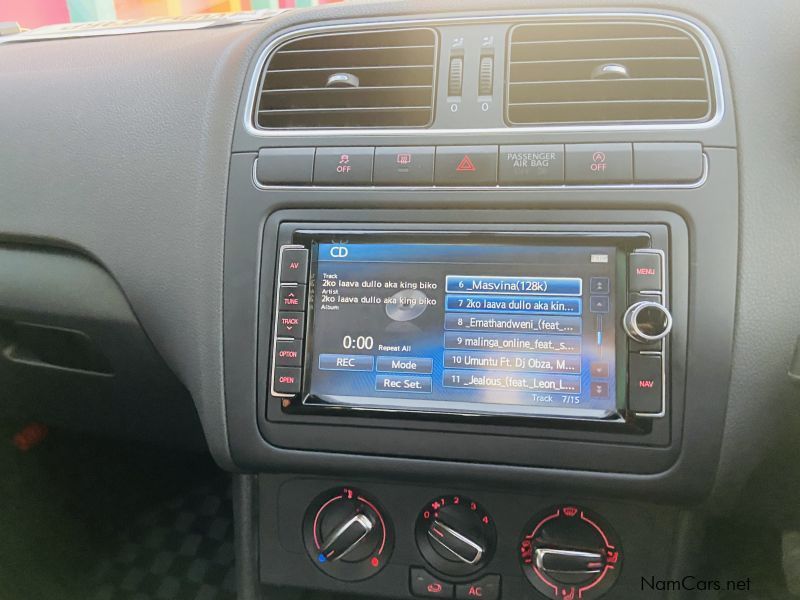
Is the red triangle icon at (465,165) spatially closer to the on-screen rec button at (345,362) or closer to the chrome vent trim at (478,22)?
the chrome vent trim at (478,22)

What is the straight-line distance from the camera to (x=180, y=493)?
148 cm

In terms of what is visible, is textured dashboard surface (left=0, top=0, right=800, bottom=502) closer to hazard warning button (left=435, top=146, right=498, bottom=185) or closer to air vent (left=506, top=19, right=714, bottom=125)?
air vent (left=506, top=19, right=714, bottom=125)

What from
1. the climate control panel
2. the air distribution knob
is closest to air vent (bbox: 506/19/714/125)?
the air distribution knob

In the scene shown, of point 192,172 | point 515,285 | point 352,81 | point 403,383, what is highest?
point 352,81

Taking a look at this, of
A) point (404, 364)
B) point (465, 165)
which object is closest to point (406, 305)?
point (404, 364)

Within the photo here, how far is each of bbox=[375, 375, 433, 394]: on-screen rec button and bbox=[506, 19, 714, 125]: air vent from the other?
32 centimetres

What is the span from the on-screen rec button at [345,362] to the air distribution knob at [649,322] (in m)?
0.30

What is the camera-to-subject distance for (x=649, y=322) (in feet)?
2.53

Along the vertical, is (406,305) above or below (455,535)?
above

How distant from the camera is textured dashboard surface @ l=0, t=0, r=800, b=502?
0.78 m

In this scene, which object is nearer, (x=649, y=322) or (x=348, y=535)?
(x=649, y=322)

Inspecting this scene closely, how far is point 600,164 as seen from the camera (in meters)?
0.80

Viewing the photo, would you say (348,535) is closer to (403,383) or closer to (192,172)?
(403,383)

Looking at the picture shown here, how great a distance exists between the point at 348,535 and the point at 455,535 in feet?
0.46
